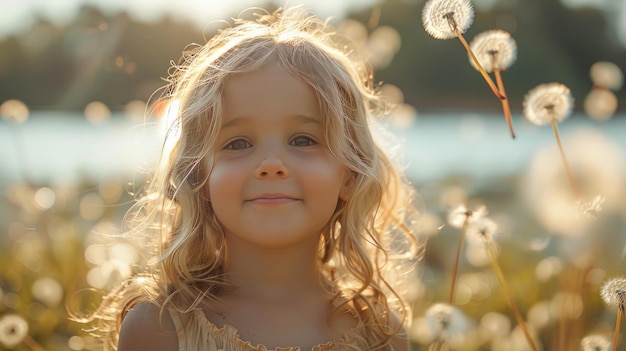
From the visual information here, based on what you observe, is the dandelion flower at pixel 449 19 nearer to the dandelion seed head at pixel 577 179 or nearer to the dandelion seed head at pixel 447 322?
the dandelion seed head at pixel 447 322

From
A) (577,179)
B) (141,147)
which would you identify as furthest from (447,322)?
(577,179)

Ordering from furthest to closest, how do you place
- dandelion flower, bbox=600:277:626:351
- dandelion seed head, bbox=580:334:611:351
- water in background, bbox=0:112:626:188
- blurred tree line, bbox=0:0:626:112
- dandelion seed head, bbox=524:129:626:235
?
blurred tree line, bbox=0:0:626:112 → water in background, bbox=0:112:626:188 → dandelion seed head, bbox=524:129:626:235 → dandelion seed head, bbox=580:334:611:351 → dandelion flower, bbox=600:277:626:351

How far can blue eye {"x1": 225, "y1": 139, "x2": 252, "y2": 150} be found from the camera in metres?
1.95

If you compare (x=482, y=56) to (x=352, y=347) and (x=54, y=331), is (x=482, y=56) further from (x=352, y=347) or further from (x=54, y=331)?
(x=54, y=331)

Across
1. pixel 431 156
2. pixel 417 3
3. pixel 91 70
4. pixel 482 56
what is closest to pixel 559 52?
pixel 417 3

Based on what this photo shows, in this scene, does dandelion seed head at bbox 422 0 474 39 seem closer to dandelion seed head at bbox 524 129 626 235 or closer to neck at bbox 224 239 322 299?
neck at bbox 224 239 322 299

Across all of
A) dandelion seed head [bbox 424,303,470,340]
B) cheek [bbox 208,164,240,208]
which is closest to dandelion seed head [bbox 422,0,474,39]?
cheek [bbox 208,164,240,208]

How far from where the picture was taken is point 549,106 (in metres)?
2.07

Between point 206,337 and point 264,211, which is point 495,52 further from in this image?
point 206,337

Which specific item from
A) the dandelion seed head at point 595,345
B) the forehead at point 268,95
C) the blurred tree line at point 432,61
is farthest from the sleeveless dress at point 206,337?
the blurred tree line at point 432,61

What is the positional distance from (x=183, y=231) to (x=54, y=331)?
1256 millimetres

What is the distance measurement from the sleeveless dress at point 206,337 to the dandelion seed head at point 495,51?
0.68 metres

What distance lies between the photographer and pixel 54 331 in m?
3.11

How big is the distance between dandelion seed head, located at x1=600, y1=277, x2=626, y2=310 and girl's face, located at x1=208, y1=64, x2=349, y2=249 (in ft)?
1.87
